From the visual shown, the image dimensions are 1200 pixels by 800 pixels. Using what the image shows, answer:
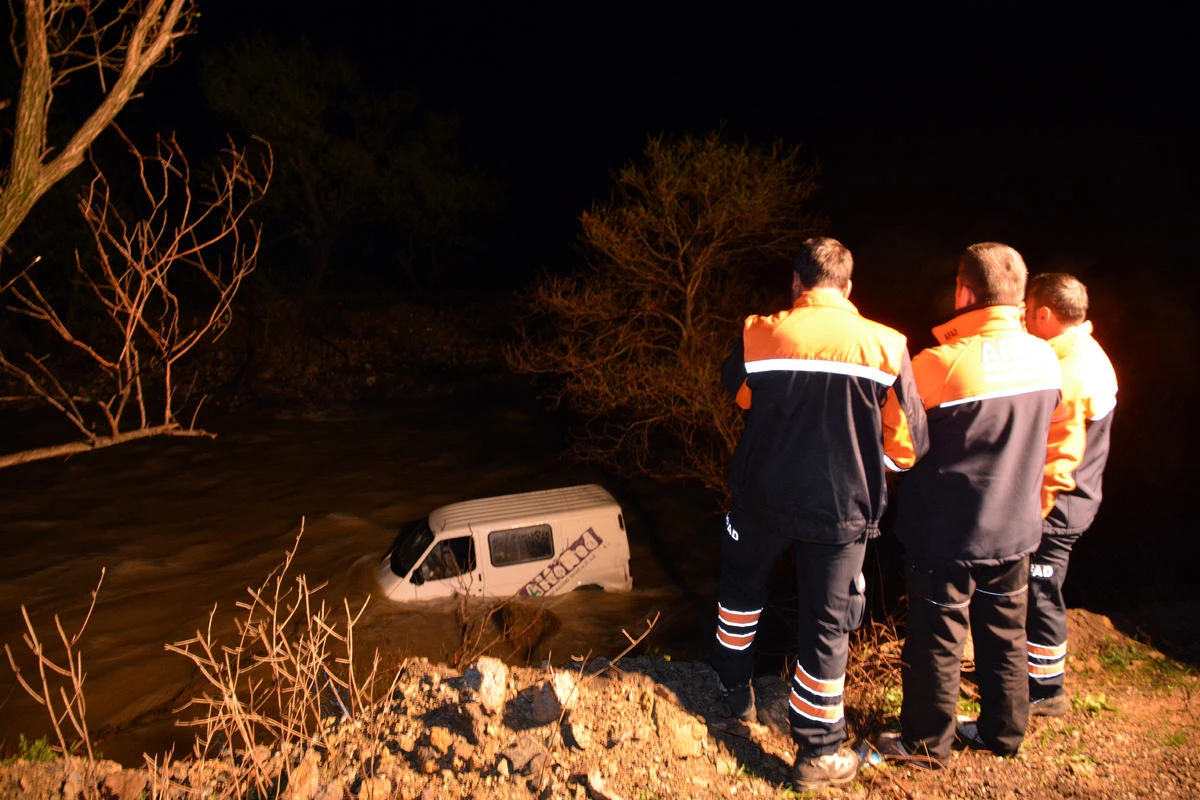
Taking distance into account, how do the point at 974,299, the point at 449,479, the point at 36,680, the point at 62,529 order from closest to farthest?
1. the point at 974,299
2. the point at 36,680
3. the point at 62,529
4. the point at 449,479

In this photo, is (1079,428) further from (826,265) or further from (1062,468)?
(826,265)

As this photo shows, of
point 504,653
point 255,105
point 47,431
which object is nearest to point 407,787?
point 504,653

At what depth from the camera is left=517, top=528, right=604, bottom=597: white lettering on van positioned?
9141 millimetres

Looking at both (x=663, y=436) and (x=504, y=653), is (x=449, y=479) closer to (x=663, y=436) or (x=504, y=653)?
(x=663, y=436)

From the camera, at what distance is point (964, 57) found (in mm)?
24047

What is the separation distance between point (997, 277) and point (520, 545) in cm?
678

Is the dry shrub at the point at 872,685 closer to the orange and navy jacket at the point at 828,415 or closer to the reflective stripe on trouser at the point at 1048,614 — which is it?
the reflective stripe on trouser at the point at 1048,614

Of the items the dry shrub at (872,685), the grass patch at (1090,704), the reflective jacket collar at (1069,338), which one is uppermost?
the reflective jacket collar at (1069,338)

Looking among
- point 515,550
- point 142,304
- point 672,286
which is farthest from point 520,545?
point 142,304

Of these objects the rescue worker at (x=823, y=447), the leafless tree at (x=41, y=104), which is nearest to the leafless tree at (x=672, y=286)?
the rescue worker at (x=823, y=447)

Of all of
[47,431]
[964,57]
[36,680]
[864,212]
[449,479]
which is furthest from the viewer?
[964,57]

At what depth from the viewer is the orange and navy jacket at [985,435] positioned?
297cm

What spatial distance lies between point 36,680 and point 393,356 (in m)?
13.4

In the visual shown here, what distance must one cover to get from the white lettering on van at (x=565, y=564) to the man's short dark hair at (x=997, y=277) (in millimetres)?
6617
